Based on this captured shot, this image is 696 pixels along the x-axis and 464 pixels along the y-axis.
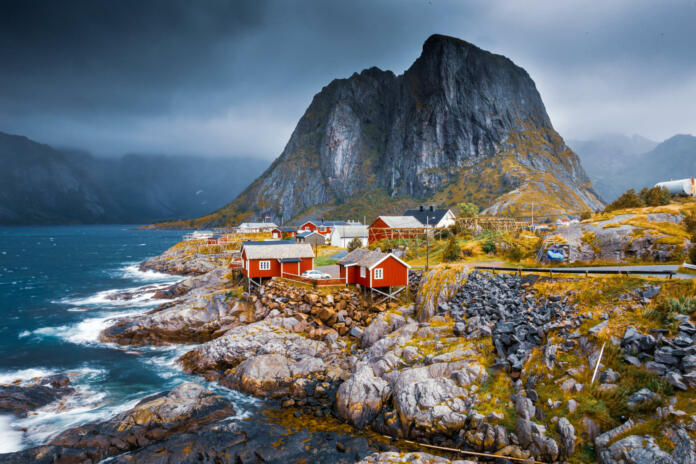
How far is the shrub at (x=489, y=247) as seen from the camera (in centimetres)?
4253

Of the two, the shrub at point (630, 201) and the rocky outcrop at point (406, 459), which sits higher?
the shrub at point (630, 201)

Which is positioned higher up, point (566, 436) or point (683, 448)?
point (683, 448)

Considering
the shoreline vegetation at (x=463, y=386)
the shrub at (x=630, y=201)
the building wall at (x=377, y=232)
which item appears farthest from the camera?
the building wall at (x=377, y=232)

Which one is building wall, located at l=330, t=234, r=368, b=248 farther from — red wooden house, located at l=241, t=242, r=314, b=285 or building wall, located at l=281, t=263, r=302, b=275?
building wall, located at l=281, t=263, r=302, b=275

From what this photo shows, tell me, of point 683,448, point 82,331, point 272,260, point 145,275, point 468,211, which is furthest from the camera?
point 468,211

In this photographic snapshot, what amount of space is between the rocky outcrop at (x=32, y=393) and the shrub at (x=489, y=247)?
4231cm

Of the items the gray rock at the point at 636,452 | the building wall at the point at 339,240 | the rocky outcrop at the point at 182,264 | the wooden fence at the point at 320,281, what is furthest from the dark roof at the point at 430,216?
the gray rock at the point at 636,452

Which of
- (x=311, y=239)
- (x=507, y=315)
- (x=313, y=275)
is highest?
(x=311, y=239)

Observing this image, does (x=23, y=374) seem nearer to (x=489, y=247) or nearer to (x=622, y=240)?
(x=489, y=247)

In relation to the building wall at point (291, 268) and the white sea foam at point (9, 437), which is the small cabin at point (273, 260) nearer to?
the building wall at point (291, 268)

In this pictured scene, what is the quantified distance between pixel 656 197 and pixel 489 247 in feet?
67.6

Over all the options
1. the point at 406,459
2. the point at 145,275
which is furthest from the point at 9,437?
the point at 145,275

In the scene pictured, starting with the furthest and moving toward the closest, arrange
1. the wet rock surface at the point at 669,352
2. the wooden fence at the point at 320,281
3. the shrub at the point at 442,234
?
the shrub at the point at 442,234, the wooden fence at the point at 320,281, the wet rock surface at the point at 669,352

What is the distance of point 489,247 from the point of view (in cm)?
4278
